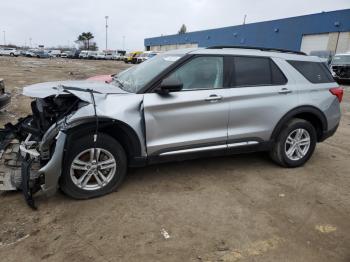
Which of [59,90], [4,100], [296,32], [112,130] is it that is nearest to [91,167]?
[112,130]

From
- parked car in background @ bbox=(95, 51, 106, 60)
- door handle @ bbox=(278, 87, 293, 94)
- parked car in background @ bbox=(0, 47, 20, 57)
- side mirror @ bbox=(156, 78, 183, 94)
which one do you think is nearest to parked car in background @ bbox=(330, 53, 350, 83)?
door handle @ bbox=(278, 87, 293, 94)

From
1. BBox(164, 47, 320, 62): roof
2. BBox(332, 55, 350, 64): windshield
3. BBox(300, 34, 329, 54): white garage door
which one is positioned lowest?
BBox(164, 47, 320, 62): roof

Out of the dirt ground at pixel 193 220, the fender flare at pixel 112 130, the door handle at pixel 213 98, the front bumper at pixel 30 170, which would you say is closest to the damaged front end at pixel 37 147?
the front bumper at pixel 30 170

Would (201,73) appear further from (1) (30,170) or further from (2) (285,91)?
(1) (30,170)

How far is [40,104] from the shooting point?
4031 mm

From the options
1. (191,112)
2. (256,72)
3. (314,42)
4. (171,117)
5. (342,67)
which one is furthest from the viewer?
(314,42)

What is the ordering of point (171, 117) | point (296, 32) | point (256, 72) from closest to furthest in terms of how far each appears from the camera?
point (171, 117), point (256, 72), point (296, 32)

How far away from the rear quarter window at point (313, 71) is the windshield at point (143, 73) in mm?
1912

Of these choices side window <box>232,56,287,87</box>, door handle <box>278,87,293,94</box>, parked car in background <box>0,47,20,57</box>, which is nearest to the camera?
side window <box>232,56,287,87</box>

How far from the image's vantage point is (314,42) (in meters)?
32.7

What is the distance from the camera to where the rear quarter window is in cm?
493

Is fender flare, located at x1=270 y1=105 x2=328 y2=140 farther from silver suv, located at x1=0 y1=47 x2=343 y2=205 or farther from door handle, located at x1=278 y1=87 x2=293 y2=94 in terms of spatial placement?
door handle, located at x1=278 y1=87 x2=293 y2=94

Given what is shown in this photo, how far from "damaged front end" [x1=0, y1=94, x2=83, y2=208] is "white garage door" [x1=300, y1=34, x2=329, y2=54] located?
1286 inches

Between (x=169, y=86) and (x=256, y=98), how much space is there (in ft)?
4.53
